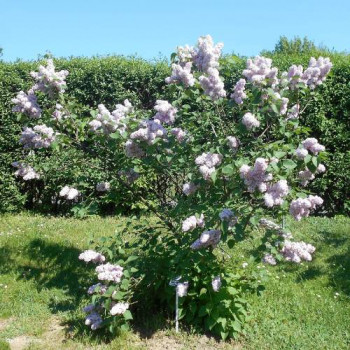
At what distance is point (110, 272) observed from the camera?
131 inches

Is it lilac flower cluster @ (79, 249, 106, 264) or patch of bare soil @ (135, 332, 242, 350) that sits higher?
lilac flower cluster @ (79, 249, 106, 264)

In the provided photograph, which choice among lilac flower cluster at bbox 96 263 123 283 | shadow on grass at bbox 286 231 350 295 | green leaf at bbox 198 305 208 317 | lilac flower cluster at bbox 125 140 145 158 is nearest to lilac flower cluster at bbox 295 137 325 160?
lilac flower cluster at bbox 125 140 145 158

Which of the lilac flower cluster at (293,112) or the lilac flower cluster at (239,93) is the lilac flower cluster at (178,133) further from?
the lilac flower cluster at (293,112)

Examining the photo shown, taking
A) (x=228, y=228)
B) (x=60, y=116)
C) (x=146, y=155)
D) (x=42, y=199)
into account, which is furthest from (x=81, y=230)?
(x=228, y=228)

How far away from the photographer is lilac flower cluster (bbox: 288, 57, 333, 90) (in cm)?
335

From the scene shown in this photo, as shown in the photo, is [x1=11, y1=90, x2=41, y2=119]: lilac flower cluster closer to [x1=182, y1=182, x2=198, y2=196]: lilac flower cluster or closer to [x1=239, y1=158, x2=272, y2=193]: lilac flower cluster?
[x1=182, y1=182, x2=198, y2=196]: lilac flower cluster

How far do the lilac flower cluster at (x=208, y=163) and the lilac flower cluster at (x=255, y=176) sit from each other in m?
0.26

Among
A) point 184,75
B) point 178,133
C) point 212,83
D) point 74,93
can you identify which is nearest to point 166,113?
point 178,133

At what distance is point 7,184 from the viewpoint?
302 inches

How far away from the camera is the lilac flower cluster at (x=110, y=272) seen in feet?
10.8

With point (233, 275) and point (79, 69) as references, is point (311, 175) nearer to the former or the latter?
point (233, 275)

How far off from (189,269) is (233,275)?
48cm

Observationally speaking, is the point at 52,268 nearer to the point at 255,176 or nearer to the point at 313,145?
the point at 255,176

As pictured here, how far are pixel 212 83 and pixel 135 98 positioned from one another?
470 cm
